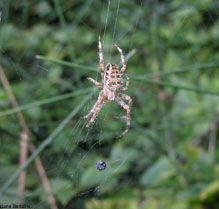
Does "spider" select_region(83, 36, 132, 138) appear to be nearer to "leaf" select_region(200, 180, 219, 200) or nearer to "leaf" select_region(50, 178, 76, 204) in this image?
"leaf" select_region(50, 178, 76, 204)

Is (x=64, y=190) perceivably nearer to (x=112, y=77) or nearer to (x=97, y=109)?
(x=97, y=109)

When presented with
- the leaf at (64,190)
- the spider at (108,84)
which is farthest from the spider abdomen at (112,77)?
the leaf at (64,190)

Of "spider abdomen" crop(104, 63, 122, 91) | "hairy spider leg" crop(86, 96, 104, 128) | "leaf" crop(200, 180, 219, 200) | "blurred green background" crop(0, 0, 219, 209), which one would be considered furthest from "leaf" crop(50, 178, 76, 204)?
"leaf" crop(200, 180, 219, 200)

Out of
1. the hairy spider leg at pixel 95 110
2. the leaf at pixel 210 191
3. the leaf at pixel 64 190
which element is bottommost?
the leaf at pixel 210 191

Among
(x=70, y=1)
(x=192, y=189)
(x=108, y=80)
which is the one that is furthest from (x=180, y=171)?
(x=70, y=1)

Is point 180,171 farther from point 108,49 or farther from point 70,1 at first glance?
point 70,1

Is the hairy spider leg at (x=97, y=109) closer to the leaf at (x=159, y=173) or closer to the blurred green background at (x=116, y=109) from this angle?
the blurred green background at (x=116, y=109)

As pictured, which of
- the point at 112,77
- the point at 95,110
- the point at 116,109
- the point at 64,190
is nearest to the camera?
the point at 112,77

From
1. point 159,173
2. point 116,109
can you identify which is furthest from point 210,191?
point 116,109
